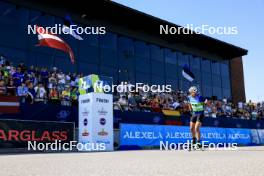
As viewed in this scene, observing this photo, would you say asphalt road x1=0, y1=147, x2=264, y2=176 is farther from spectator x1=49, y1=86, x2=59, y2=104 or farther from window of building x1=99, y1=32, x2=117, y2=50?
window of building x1=99, y1=32, x2=117, y2=50

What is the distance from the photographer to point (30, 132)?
15.6 m

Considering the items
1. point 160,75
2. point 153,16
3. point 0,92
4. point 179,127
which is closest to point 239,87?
point 160,75

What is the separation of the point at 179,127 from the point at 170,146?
1935 millimetres

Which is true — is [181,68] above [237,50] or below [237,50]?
below

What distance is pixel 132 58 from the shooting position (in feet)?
99.6

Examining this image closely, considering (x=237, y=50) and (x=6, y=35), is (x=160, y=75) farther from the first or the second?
(x=6, y=35)

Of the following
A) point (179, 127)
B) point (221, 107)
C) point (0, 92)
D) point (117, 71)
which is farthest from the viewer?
point (221, 107)

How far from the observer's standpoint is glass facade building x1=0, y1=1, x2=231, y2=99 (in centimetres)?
2272

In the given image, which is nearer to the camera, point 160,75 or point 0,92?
point 0,92

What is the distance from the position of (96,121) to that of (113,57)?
13414 mm

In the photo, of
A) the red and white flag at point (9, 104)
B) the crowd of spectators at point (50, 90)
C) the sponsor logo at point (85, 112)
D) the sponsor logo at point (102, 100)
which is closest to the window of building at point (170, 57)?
the crowd of spectators at point (50, 90)

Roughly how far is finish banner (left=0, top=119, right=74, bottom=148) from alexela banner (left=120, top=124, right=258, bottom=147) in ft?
10.1

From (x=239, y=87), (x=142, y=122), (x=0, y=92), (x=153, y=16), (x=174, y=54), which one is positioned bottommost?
(x=142, y=122)

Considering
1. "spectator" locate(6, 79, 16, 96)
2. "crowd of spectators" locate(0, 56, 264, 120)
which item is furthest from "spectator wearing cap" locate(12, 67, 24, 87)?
"spectator" locate(6, 79, 16, 96)
